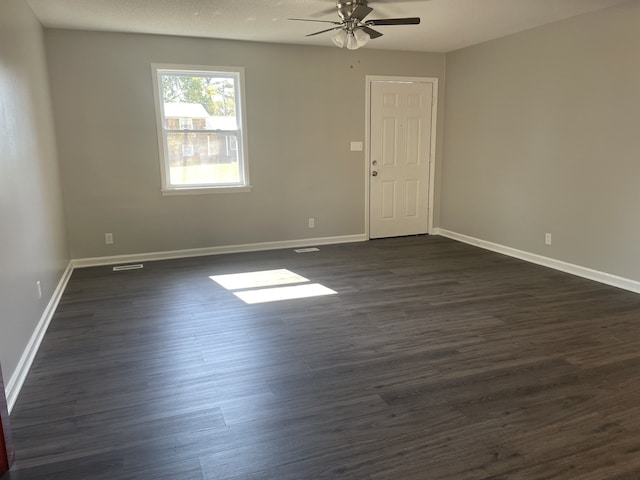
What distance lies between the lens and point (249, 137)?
5512 mm

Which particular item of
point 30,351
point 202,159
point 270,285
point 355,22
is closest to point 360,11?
point 355,22

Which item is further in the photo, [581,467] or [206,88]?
[206,88]

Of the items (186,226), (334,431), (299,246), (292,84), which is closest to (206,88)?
(292,84)

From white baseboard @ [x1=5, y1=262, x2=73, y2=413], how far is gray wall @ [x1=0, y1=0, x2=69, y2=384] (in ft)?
0.16

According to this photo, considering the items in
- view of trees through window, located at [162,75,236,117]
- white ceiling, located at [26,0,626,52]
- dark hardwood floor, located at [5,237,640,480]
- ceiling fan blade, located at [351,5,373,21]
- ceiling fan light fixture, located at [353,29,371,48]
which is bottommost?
dark hardwood floor, located at [5,237,640,480]

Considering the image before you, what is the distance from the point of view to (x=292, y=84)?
18.3 ft

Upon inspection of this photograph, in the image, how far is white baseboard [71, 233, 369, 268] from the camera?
16.9ft

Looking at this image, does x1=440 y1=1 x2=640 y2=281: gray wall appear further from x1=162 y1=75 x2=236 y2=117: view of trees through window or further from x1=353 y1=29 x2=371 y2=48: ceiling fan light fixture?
x1=162 y1=75 x2=236 y2=117: view of trees through window

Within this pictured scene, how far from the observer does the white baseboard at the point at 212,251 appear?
5.16 m

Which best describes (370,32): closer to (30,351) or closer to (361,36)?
(361,36)

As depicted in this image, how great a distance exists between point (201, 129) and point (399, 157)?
2.69 meters

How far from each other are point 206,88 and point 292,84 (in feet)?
3.41

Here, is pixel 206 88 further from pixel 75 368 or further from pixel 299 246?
pixel 75 368

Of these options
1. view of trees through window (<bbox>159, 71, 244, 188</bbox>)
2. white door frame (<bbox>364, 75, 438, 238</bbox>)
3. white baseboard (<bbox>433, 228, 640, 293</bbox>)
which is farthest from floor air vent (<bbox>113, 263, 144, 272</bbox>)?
white baseboard (<bbox>433, 228, 640, 293</bbox>)
